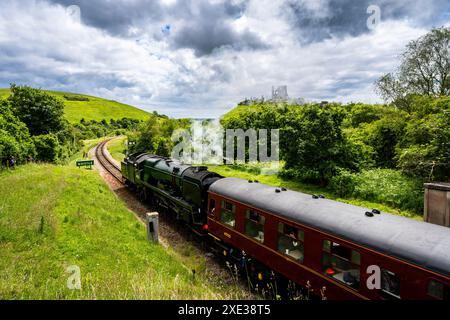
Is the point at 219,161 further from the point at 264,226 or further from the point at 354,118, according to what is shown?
the point at 264,226

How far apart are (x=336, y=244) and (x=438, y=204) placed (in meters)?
7.42

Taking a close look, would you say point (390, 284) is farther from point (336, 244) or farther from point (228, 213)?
point (228, 213)

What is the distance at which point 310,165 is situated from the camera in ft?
76.0

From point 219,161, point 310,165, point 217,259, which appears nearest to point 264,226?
point 217,259

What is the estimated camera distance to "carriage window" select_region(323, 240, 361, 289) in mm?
6855

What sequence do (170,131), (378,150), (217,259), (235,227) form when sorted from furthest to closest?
(170,131), (378,150), (217,259), (235,227)

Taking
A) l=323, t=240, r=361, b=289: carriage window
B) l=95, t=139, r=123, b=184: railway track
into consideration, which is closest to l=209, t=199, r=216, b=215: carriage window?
l=323, t=240, r=361, b=289: carriage window

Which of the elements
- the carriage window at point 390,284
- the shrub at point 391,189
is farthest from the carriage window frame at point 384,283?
the shrub at point 391,189

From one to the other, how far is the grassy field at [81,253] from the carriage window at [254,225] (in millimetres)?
1897

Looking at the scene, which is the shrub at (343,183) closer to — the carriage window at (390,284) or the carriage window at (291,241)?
the carriage window at (291,241)

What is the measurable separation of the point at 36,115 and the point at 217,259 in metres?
34.0

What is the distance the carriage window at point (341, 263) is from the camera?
6.86 metres

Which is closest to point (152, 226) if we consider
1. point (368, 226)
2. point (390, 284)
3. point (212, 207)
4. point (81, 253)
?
point (212, 207)

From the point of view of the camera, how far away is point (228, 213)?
11.4 m
